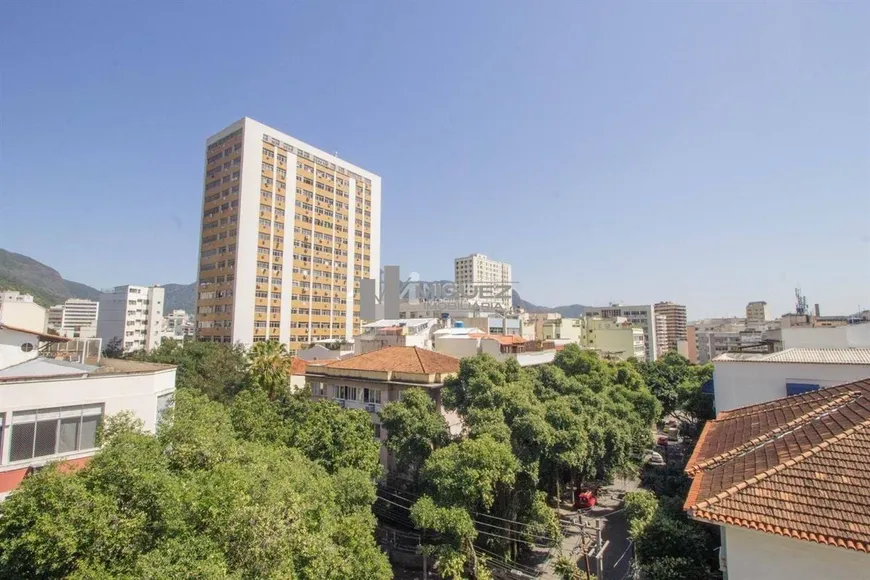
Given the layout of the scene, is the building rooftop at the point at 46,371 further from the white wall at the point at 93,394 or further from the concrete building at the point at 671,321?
the concrete building at the point at 671,321

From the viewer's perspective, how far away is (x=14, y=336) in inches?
492

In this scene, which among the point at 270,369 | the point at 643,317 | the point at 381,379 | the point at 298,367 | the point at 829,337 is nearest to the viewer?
the point at 829,337

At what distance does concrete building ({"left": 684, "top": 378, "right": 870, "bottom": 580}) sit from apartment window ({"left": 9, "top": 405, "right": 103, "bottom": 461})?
1346cm

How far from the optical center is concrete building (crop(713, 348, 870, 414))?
15.3 metres

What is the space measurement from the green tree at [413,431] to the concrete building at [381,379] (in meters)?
3.27

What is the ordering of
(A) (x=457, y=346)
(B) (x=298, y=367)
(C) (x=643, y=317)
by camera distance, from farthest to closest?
(C) (x=643, y=317), (B) (x=298, y=367), (A) (x=457, y=346)

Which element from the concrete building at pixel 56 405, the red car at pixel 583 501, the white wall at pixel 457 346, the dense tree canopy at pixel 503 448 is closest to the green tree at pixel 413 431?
the dense tree canopy at pixel 503 448

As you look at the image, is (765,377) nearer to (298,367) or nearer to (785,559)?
(785,559)

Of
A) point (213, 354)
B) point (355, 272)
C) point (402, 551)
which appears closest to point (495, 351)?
point (402, 551)

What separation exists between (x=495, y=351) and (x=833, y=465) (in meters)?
24.4

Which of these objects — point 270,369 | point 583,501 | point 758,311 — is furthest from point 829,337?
point 758,311

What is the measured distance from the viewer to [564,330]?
2758 inches

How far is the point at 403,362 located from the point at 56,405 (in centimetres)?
1672

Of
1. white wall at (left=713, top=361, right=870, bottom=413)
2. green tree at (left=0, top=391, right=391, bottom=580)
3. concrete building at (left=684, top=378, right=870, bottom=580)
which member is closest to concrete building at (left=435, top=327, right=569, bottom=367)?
white wall at (left=713, top=361, right=870, bottom=413)
